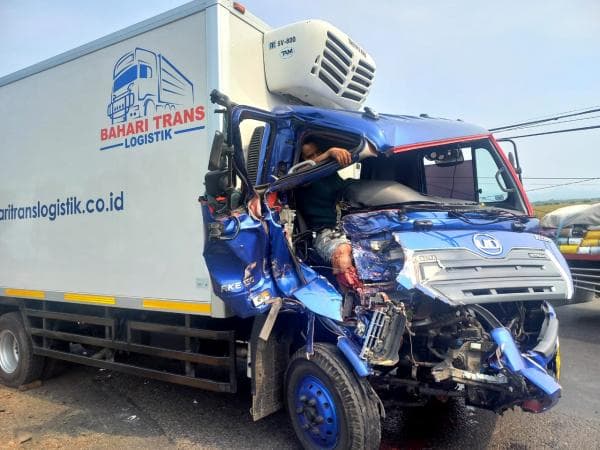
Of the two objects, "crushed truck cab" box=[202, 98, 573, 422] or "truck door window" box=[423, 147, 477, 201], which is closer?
"crushed truck cab" box=[202, 98, 573, 422]

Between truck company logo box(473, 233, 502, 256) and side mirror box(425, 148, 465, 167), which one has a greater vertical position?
side mirror box(425, 148, 465, 167)

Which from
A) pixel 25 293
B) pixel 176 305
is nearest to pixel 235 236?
pixel 176 305

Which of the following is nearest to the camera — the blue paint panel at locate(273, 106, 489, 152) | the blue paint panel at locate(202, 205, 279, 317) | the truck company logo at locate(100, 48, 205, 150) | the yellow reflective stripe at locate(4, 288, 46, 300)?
the blue paint panel at locate(273, 106, 489, 152)

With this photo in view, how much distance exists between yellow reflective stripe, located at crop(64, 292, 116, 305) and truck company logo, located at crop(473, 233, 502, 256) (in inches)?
133

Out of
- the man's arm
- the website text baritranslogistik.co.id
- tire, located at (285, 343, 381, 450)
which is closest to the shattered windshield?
the man's arm

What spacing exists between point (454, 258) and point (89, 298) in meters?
3.67

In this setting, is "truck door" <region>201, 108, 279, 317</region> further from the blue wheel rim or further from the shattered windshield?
the shattered windshield

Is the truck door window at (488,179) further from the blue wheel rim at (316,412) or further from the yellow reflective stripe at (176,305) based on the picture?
the yellow reflective stripe at (176,305)

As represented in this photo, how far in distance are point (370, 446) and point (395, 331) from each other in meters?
0.79

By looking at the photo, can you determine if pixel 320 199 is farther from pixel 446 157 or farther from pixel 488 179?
pixel 488 179

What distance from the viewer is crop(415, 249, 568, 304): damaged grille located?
3.07 meters

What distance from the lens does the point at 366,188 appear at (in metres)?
3.97

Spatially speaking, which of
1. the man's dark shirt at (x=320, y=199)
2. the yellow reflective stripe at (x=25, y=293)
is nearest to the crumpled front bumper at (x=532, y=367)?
the man's dark shirt at (x=320, y=199)

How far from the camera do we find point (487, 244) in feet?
11.3
